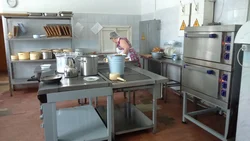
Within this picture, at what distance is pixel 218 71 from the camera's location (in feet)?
7.44

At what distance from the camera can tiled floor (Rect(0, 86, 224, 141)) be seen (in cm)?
A: 252

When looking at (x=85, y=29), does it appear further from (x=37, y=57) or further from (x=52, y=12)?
(x=37, y=57)

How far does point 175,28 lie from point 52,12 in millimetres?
2867

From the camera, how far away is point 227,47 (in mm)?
2146

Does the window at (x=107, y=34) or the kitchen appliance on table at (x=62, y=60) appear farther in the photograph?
the window at (x=107, y=34)

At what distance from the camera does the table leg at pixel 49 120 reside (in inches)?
75.8

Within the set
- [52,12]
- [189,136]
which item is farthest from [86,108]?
[52,12]

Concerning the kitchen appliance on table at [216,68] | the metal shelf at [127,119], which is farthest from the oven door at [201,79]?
the metal shelf at [127,119]

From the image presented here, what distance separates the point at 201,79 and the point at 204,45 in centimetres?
42

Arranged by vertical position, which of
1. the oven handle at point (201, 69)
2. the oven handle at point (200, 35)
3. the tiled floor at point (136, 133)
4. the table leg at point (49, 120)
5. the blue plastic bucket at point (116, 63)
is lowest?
the tiled floor at point (136, 133)

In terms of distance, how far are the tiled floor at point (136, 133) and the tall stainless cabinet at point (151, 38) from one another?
1.07m

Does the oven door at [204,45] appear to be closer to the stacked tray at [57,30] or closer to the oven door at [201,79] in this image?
the oven door at [201,79]

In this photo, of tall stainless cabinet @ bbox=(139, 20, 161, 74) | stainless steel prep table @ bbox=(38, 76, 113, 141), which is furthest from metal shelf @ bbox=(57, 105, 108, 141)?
tall stainless cabinet @ bbox=(139, 20, 161, 74)

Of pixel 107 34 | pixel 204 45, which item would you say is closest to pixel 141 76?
pixel 204 45
